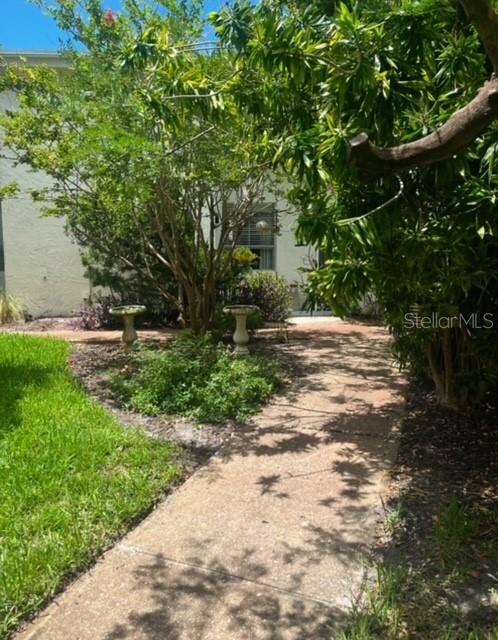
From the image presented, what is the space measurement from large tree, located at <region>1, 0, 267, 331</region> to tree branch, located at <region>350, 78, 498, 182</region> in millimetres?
2095

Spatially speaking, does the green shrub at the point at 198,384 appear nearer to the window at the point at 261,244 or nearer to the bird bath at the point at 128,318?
the bird bath at the point at 128,318

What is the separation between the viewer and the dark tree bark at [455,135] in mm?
1918

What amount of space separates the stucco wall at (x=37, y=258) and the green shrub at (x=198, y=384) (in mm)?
6255

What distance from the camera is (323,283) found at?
3080 millimetres

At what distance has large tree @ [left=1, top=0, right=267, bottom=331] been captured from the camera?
4148mm

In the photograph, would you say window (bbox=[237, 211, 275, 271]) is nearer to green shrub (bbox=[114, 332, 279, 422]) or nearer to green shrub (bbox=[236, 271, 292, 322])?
green shrub (bbox=[236, 271, 292, 322])

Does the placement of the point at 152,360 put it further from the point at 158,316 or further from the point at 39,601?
the point at 158,316

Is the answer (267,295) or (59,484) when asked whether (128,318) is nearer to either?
(267,295)

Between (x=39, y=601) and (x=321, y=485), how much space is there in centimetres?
202

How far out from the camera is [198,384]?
560 centimetres

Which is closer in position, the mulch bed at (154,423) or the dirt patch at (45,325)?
the mulch bed at (154,423)

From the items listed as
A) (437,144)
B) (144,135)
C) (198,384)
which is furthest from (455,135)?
(144,135)

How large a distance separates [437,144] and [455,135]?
0.07 m

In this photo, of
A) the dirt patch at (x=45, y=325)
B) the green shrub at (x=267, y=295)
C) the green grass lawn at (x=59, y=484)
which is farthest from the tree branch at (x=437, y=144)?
the dirt patch at (x=45, y=325)
